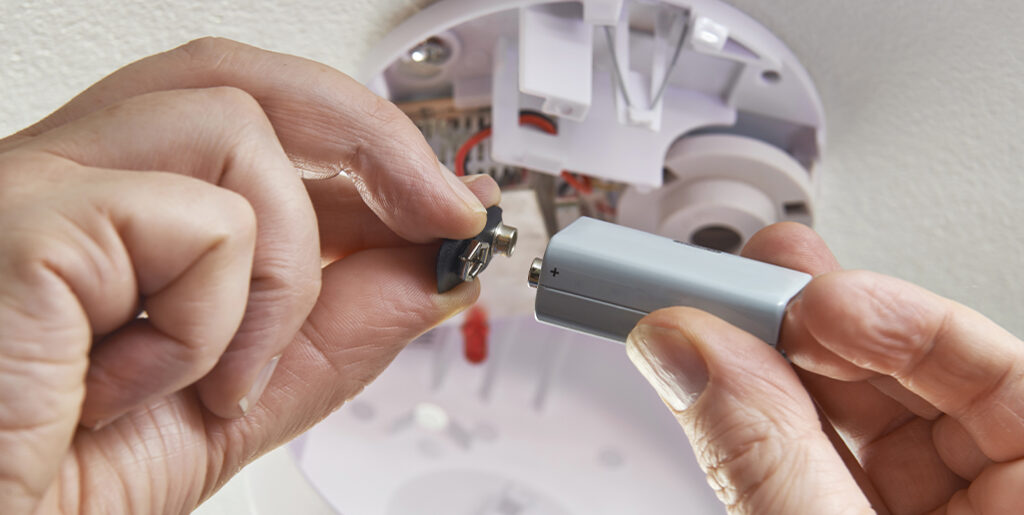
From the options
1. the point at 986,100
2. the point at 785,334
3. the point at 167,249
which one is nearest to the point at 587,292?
the point at 785,334

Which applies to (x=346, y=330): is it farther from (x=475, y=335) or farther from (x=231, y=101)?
(x=475, y=335)

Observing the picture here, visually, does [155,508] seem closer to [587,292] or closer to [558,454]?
[587,292]

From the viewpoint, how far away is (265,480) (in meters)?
0.74

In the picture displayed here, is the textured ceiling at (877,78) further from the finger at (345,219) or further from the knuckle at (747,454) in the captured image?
the knuckle at (747,454)

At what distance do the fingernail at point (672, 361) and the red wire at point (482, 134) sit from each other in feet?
0.81

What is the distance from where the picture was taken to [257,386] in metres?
0.40

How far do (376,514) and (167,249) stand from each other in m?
0.52

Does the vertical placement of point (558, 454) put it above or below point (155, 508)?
below

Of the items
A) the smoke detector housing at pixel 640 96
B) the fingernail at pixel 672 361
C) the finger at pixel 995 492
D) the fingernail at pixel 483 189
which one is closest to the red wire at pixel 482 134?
the smoke detector housing at pixel 640 96

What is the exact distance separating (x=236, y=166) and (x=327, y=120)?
0.25 ft

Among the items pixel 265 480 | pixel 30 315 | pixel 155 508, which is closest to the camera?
pixel 30 315

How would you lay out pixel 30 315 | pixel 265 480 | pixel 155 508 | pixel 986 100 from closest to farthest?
1. pixel 30 315
2. pixel 155 508
3. pixel 986 100
4. pixel 265 480

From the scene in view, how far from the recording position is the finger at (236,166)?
1.15 ft

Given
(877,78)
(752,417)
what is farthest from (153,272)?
(877,78)
